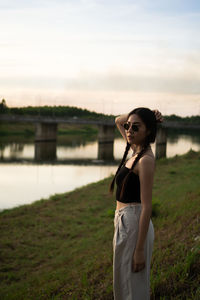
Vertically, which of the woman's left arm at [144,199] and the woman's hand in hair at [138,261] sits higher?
the woman's left arm at [144,199]

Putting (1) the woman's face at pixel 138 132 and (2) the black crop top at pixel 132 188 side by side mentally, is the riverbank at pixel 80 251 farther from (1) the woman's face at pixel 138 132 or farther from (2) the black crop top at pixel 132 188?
(1) the woman's face at pixel 138 132

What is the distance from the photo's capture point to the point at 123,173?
284 centimetres

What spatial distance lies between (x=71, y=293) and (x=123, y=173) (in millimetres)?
3048

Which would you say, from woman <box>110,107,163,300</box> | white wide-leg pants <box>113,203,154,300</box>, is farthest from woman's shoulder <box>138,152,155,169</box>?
white wide-leg pants <box>113,203,154,300</box>

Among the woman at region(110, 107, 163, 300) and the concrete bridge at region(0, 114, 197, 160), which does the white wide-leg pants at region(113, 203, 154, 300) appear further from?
the concrete bridge at region(0, 114, 197, 160)

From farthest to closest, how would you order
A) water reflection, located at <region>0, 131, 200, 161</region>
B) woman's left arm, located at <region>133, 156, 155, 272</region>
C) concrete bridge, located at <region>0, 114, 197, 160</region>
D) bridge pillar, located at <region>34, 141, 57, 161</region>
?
concrete bridge, located at <region>0, 114, 197, 160</region> → water reflection, located at <region>0, 131, 200, 161</region> → bridge pillar, located at <region>34, 141, 57, 161</region> → woman's left arm, located at <region>133, 156, 155, 272</region>

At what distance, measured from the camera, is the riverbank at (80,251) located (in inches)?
174

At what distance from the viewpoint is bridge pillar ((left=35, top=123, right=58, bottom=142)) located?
220 feet

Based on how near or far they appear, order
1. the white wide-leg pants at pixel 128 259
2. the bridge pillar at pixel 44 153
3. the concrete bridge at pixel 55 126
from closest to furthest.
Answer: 1. the white wide-leg pants at pixel 128 259
2. the bridge pillar at pixel 44 153
3. the concrete bridge at pixel 55 126

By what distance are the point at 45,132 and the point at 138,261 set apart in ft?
219

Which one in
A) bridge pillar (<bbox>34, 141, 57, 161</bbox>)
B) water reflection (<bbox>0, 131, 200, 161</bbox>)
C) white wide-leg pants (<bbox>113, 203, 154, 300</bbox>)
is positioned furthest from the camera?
water reflection (<bbox>0, 131, 200, 161</bbox>)

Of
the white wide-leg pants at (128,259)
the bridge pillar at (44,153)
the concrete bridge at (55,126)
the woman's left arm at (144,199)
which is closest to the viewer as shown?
the woman's left arm at (144,199)

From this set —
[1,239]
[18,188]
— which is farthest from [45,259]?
[18,188]

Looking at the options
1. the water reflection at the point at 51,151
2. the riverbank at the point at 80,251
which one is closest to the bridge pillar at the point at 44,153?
the water reflection at the point at 51,151
